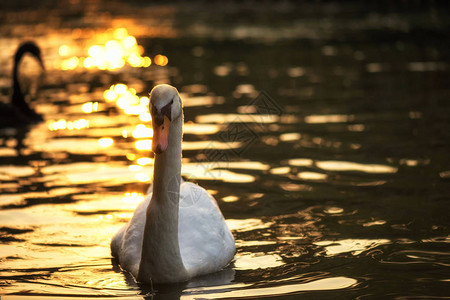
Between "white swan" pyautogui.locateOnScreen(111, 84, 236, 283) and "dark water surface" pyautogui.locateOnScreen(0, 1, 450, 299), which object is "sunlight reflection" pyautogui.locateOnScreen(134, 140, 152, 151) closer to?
"dark water surface" pyautogui.locateOnScreen(0, 1, 450, 299)

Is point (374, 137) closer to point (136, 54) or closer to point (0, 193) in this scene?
point (0, 193)

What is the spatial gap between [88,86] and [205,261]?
14297 millimetres

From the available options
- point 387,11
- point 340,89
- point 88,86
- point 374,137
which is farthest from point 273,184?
point 387,11

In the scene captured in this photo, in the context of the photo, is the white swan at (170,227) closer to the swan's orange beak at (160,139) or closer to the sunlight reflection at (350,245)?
the swan's orange beak at (160,139)

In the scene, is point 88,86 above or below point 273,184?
above

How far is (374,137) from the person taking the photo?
14.2m

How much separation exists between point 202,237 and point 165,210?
87 centimetres

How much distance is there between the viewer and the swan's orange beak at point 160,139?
7016 millimetres

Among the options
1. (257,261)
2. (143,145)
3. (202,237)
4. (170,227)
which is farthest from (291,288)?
(143,145)

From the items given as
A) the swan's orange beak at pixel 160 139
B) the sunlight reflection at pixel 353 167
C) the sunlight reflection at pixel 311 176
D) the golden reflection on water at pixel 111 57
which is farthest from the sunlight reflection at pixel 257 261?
the golden reflection on water at pixel 111 57

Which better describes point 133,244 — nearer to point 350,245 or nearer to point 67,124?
point 350,245

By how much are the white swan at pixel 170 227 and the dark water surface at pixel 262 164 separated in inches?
7.2

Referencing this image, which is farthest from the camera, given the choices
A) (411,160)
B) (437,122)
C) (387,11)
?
(387,11)

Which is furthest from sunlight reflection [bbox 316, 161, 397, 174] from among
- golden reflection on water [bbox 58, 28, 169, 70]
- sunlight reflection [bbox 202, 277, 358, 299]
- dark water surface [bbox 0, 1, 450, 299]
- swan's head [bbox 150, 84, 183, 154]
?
golden reflection on water [bbox 58, 28, 169, 70]
